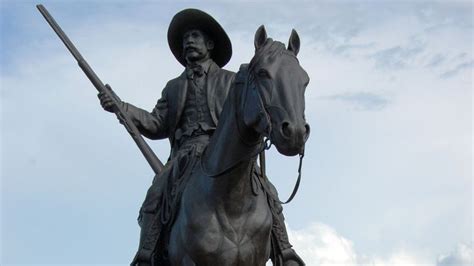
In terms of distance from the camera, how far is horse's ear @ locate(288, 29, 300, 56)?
31.0 feet

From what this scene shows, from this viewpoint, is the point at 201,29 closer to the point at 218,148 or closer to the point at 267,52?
the point at 218,148

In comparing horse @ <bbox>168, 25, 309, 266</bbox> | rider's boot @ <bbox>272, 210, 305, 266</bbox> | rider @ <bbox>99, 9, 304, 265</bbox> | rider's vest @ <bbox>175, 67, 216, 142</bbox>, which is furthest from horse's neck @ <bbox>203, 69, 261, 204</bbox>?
rider's vest @ <bbox>175, 67, 216, 142</bbox>

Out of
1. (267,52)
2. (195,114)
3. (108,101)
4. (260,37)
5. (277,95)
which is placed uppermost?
(108,101)

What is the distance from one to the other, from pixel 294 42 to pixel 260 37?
0.40 meters

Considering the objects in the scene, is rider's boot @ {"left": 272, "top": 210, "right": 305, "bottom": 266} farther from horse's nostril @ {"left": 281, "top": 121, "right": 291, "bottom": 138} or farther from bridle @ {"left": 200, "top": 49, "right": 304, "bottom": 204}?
horse's nostril @ {"left": 281, "top": 121, "right": 291, "bottom": 138}

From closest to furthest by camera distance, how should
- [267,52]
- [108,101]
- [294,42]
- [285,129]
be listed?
1. [285,129]
2. [267,52]
3. [294,42]
4. [108,101]

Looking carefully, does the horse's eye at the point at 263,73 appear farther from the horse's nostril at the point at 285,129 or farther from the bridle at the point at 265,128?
the horse's nostril at the point at 285,129

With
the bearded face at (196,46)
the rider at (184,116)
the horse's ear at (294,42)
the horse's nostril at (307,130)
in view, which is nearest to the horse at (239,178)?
the horse's ear at (294,42)

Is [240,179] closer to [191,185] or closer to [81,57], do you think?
[191,185]

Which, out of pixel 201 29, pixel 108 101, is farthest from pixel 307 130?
pixel 108 101

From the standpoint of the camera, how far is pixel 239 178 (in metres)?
9.82

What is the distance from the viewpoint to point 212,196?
998 centimetres

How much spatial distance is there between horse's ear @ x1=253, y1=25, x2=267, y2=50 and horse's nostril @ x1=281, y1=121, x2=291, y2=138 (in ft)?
3.93

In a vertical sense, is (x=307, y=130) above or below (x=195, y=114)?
below
